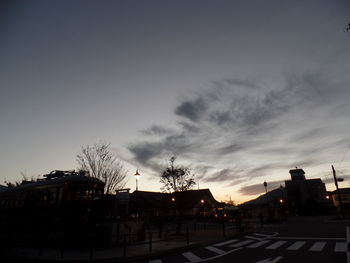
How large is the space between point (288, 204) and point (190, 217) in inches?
1336

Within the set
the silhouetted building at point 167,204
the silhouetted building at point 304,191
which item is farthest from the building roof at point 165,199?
the silhouetted building at point 304,191

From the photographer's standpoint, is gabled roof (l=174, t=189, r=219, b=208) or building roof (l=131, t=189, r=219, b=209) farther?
gabled roof (l=174, t=189, r=219, b=208)

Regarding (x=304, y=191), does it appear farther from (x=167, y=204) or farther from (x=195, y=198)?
(x=167, y=204)

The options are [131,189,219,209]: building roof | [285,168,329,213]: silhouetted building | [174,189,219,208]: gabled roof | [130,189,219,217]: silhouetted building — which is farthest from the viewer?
[285,168,329,213]: silhouetted building

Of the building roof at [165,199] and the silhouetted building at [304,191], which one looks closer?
the building roof at [165,199]

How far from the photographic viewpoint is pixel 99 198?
16.5 metres

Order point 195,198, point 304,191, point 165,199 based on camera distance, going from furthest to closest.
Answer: point 304,191, point 195,198, point 165,199

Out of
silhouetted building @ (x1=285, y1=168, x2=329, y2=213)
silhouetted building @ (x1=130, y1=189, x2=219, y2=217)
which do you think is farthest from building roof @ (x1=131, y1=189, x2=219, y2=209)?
silhouetted building @ (x1=285, y1=168, x2=329, y2=213)

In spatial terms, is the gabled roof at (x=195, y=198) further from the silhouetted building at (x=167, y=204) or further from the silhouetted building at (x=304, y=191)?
the silhouetted building at (x=304, y=191)

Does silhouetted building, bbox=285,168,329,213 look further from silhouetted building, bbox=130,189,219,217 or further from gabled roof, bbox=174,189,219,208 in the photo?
silhouetted building, bbox=130,189,219,217

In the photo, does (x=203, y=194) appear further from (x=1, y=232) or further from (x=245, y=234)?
(x=1, y=232)

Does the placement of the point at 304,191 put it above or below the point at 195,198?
above

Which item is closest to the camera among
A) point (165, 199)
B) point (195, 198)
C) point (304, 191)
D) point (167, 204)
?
point (167, 204)

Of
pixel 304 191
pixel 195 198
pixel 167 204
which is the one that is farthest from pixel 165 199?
pixel 304 191
